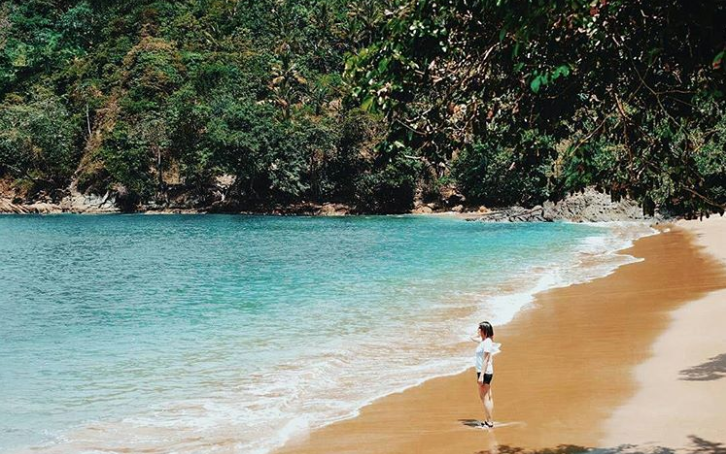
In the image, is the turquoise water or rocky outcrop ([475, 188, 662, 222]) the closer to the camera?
the turquoise water

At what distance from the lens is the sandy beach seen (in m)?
9.63

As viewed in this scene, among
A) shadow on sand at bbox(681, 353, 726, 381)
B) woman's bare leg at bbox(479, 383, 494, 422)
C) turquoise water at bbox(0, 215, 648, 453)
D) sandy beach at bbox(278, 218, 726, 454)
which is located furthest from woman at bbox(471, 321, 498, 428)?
shadow on sand at bbox(681, 353, 726, 381)

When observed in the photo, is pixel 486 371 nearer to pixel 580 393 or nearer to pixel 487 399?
pixel 487 399

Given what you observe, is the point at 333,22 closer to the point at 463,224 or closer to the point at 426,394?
the point at 463,224

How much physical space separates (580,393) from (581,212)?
193 ft

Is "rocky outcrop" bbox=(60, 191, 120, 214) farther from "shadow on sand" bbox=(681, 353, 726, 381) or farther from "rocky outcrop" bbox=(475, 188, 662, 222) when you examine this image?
"shadow on sand" bbox=(681, 353, 726, 381)

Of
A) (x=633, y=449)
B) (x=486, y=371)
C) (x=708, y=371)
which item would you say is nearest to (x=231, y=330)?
(x=486, y=371)

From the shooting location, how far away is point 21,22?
113438 mm

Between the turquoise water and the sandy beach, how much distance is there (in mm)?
930

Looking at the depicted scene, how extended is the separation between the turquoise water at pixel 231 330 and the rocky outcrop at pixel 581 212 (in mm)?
24927

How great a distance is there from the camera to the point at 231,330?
18547 mm

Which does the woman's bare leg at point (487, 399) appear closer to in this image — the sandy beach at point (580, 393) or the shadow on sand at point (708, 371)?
the sandy beach at point (580, 393)

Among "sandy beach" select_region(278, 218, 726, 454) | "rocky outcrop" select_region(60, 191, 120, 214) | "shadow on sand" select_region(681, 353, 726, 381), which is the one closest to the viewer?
"sandy beach" select_region(278, 218, 726, 454)

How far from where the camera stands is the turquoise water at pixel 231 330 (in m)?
11.4
